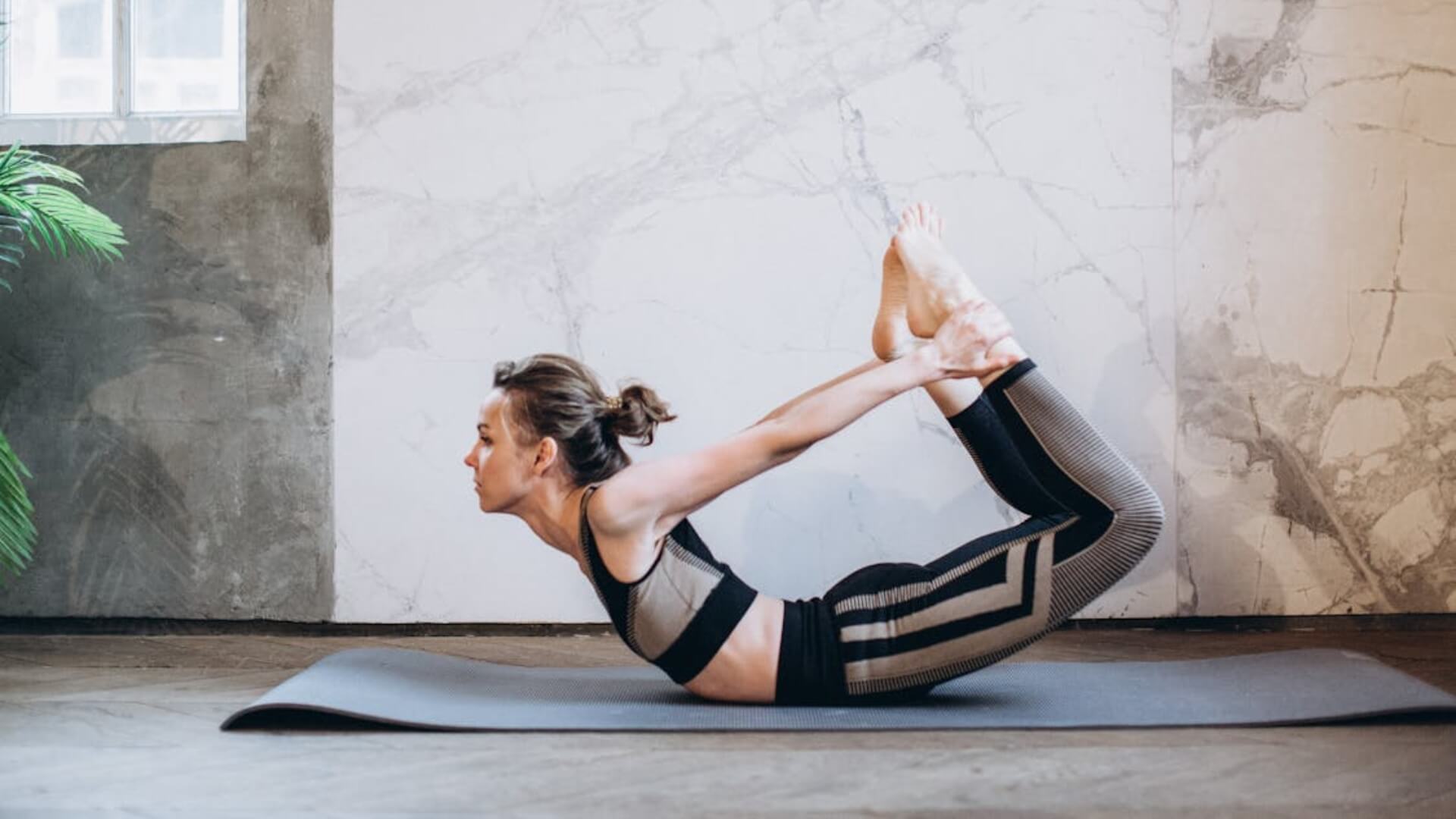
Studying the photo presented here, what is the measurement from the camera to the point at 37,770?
181 centimetres

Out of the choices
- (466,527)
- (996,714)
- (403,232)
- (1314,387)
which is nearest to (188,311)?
(403,232)

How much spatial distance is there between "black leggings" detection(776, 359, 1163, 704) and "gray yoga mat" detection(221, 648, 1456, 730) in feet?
0.25

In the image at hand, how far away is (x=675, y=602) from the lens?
2.01 m

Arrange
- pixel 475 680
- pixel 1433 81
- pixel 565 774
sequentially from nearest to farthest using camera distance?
pixel 565 774 → pixel 475 680 → pixel 1433 81

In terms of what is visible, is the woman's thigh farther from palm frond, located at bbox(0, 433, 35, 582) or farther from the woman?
palm frond, located at bbox(0, 433, 35, 582)

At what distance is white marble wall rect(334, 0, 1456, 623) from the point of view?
298cm

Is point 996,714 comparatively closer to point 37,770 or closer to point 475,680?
point 475,680

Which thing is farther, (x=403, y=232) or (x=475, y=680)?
(x=403, y=232)

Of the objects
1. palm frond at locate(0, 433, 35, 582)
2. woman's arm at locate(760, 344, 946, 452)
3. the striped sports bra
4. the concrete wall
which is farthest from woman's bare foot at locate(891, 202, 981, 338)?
palm frond at locate(0, 433, 35, 582)

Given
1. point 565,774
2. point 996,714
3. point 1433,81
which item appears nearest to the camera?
point 565,774

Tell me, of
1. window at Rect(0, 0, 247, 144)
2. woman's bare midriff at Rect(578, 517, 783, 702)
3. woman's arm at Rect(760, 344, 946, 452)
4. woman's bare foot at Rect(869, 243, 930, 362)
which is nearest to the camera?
woman's arm at Rect(760, 344, 946, 452)

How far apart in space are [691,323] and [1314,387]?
1477 mm

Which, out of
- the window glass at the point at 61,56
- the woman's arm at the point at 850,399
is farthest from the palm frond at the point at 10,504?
the woman's arm at the point at 850,399

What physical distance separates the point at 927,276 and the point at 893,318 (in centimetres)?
12
